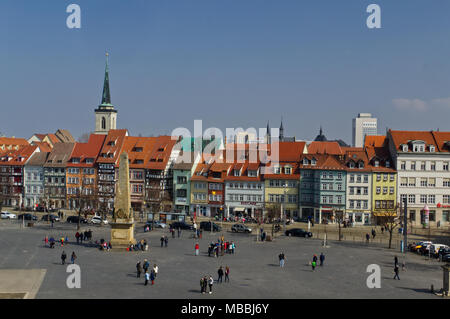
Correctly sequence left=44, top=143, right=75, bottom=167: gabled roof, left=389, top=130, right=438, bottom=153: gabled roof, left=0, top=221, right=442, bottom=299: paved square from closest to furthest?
left=0, top=221, right=442, bottom=299: paved square, left=389, top=130, right=438, bottom=153: gabled roof, left=44, top=143, right=75, bottom=167: gabled roof

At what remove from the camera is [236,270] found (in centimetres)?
4319

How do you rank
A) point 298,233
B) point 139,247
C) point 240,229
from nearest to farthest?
point 139,247, point 298,233, point 240,229

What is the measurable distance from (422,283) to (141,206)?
196ft

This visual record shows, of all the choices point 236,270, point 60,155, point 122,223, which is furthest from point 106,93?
point 236,270

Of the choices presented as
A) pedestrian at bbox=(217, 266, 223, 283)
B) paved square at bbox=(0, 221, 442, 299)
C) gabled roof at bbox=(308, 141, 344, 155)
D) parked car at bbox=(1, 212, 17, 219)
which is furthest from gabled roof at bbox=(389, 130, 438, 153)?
parked car at bbox=(1, 212, 17, 219)

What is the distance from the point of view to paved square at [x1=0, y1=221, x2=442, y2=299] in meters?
35.3

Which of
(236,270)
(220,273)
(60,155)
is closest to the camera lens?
(220,273)

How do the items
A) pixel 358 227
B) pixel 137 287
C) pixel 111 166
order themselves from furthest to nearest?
pixel 111 166
pixel 358 227
pixel 137 287

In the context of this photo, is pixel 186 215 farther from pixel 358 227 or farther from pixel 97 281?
pixel 97 281

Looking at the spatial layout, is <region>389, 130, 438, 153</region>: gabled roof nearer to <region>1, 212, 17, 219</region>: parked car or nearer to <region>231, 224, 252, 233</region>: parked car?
<region>231, 224, 252, 233</region>: parked car

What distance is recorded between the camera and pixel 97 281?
3788 cm

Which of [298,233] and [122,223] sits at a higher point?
[122,223]

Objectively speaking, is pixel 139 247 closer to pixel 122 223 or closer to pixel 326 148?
pixel 122 223
